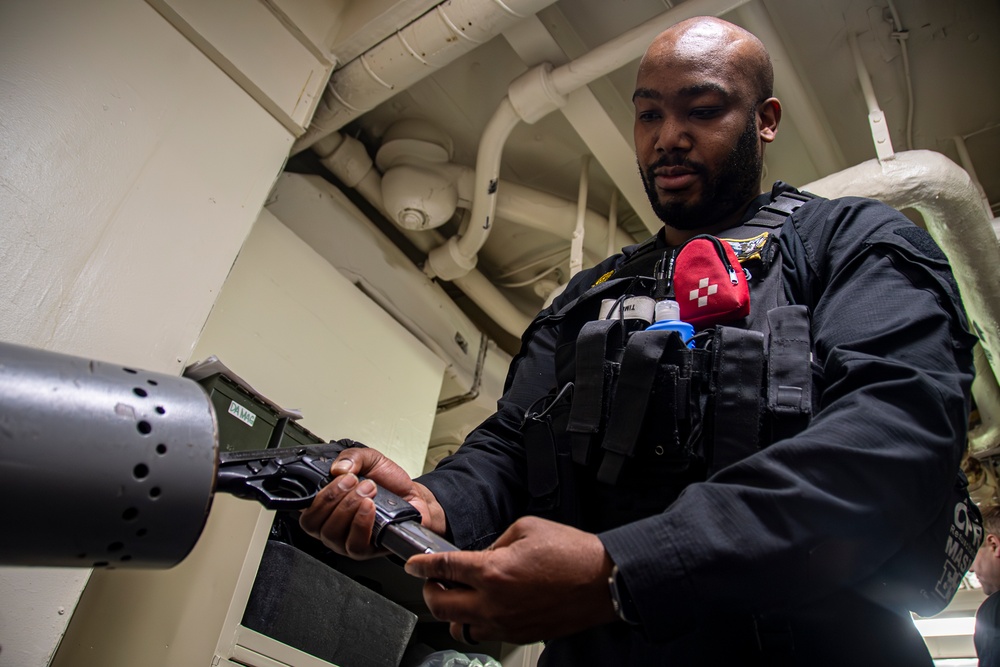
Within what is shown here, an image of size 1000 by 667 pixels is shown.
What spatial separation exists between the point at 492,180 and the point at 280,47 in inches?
30.2

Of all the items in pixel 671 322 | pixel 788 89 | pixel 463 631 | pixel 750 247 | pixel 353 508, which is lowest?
pixel 463 631

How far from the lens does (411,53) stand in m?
1.79

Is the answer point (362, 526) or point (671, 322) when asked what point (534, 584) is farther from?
point (671, 322)

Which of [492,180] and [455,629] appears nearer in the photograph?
[455,629]

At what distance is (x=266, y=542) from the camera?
1.20 metres

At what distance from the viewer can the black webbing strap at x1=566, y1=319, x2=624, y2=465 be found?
73 cm

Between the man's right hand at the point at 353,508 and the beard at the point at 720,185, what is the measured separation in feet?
1.74

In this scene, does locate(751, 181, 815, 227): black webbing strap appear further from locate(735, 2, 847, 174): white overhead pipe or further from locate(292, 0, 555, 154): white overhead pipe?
locate(735, 2, 847, 174): white overhead pipe

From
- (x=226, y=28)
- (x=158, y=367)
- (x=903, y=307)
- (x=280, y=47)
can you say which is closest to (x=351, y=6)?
(x=280, y=47)

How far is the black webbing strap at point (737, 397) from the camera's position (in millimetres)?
655

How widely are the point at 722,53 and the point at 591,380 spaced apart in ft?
1.83

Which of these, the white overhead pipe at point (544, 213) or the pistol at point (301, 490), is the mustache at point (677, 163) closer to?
the pistol at point (301, 490)

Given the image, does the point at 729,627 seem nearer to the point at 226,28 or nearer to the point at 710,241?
the point at 710,241

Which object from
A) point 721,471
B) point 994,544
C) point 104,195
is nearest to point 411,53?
point 104,195
